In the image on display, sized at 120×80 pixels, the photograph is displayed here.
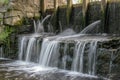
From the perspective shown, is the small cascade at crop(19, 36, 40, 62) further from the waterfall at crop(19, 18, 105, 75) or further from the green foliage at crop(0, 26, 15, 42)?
the green foliage at crop(0, 26, 15, 42)

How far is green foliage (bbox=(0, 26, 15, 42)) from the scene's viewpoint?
1364cm

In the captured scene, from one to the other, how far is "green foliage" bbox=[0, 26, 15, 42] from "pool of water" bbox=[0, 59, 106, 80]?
238 cm

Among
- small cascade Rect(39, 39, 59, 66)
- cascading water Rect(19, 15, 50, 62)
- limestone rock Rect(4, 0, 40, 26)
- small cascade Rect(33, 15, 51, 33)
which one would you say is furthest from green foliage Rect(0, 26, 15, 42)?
small cascade Rect(39, 39, 59, 66)

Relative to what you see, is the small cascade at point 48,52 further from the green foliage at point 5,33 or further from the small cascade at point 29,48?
the green foliage at point 5,33

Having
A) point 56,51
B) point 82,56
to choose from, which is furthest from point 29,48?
point 82,56

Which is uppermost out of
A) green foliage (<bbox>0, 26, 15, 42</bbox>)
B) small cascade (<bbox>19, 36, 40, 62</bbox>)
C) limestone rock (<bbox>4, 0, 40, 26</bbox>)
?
limestone rock (<bbox>4, 0, 40, 26</bbox>)

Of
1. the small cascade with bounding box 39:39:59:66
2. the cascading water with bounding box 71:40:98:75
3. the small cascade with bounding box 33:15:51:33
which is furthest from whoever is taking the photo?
the small cascade with bounding box 33:15:51:33

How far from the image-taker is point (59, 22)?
48.5 feet

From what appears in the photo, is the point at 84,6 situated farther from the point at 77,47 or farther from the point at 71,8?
the point at 77,47

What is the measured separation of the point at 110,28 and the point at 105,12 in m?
0.74

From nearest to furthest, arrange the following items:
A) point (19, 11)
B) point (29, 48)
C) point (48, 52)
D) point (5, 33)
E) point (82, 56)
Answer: point (82, 56) < point (48, 52) < point (29, 48) < point (5, 33) < point (19, 11)

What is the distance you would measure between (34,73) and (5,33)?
15.4ft

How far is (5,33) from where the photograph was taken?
13.8 m

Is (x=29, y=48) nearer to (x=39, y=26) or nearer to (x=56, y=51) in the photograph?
(x=56, y=51)
